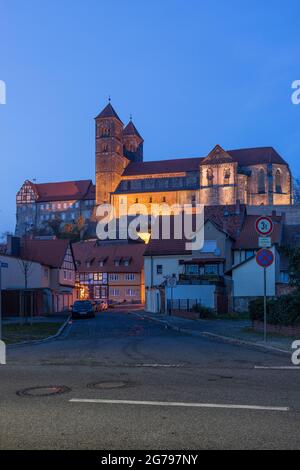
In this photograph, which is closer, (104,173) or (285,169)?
(285,169)

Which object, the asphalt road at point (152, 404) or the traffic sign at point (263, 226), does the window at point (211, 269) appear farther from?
the asphalt road at point (152, 404)

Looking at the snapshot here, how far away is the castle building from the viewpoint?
141750mm

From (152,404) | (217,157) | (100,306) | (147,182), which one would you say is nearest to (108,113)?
(147,182)

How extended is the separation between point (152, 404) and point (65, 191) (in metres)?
170

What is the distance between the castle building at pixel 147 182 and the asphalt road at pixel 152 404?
124 m

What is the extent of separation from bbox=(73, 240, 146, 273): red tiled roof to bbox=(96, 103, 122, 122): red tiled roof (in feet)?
255

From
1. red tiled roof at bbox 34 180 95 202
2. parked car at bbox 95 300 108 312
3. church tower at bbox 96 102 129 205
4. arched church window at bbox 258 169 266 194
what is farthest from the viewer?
red tiled roof at bbox 34 180 95 202

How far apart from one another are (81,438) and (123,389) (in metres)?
3.04

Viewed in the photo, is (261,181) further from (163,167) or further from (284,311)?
(284,311)

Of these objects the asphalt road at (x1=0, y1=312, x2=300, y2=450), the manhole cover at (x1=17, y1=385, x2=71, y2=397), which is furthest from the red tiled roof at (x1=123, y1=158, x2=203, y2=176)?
the manhole cover at (x1=17, y1=385, x2=71, y2=397)

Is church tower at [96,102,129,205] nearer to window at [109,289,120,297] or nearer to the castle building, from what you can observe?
the castle building

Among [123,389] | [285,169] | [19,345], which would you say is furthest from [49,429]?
[285,169]

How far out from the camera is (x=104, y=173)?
160m
